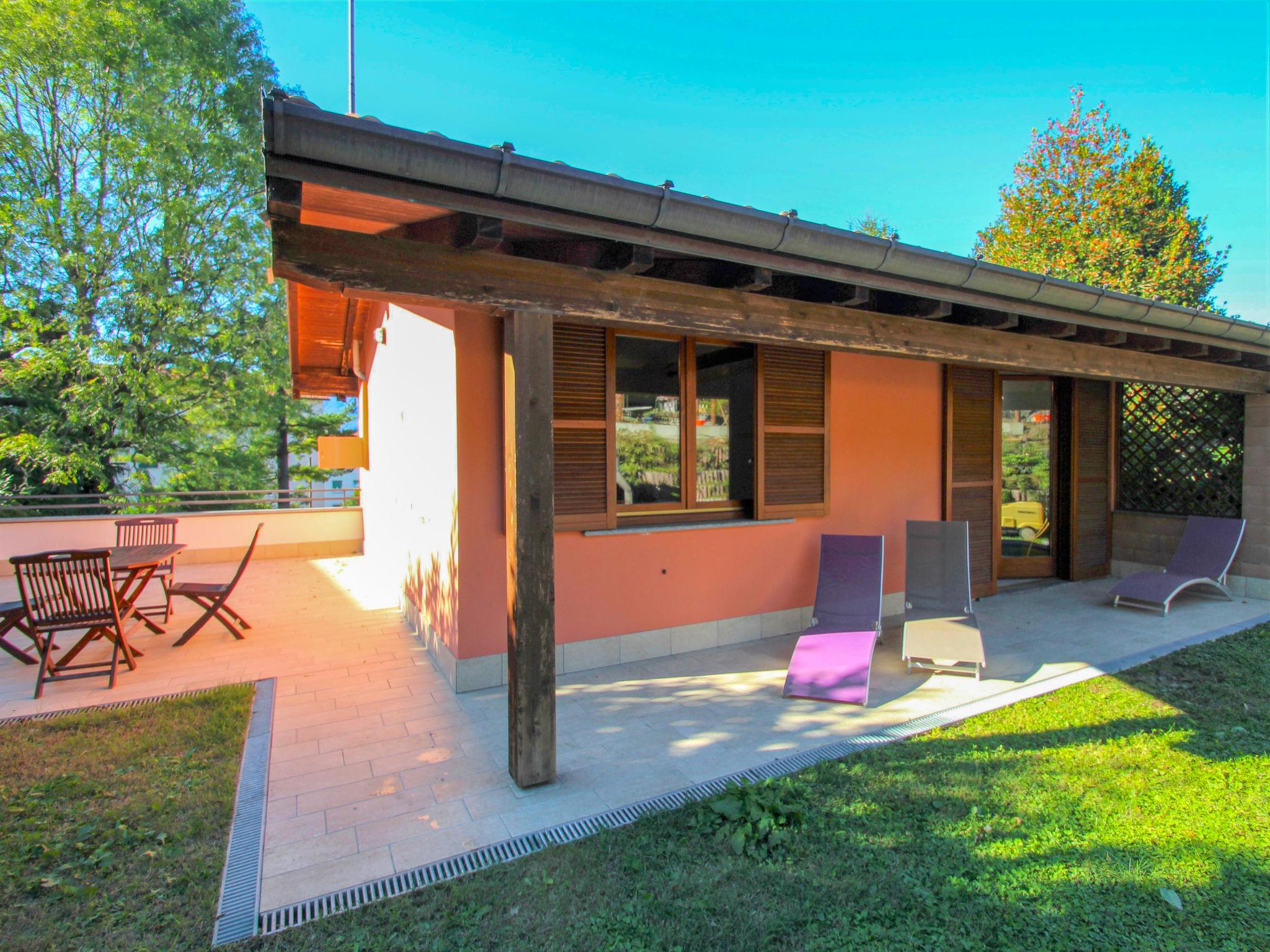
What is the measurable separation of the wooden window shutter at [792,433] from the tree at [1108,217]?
20.2m

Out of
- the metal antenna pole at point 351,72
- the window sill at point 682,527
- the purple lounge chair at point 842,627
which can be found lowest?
the purple lounge chair at point 842,627

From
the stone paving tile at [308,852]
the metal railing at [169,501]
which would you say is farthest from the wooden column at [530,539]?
the metal railing at [169,501]

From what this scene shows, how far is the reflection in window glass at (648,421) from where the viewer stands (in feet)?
18.6

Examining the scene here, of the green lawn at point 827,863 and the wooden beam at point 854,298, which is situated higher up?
the wooden beam at point 854,298

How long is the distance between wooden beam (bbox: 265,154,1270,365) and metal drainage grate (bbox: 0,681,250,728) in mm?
4635

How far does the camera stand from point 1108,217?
68.2 feet

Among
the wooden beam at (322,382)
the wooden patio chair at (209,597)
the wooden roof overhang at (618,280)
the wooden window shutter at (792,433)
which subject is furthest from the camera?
the wooden beam at (322,382)

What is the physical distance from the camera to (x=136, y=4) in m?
15.3

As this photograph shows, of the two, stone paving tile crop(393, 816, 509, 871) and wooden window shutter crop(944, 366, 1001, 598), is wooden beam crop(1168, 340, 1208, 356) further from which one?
stone paving tile crop(393, 816, 509, 871)

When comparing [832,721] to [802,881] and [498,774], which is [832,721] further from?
[498,774]

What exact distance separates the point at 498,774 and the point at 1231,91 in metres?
21.6

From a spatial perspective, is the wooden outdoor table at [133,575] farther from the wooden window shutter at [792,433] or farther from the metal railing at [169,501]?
the wooden window shutter at [792,433]

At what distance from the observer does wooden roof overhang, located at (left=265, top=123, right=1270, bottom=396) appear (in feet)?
8.90

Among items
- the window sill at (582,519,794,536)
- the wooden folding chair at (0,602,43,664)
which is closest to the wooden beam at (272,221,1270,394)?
the window sill at (582,519,794,536)
